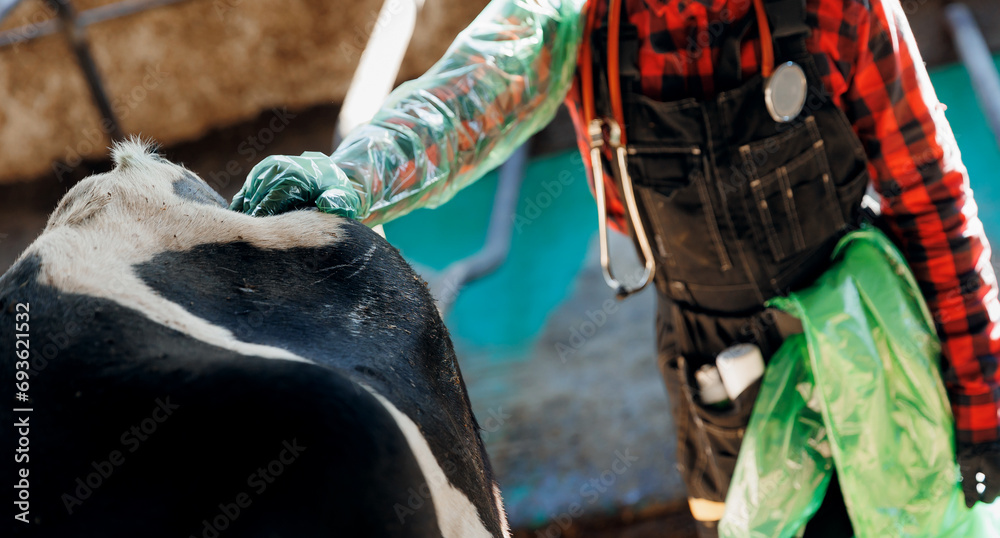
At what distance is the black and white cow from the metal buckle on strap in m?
0.52

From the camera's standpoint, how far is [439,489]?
460 millimetres

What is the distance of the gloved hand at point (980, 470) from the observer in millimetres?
951

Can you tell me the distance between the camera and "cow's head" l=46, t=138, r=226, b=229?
21.1 inches

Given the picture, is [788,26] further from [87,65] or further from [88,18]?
[88,18]

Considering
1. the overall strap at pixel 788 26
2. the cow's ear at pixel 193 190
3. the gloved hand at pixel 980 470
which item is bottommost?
the gloved hand at pixel 980 470

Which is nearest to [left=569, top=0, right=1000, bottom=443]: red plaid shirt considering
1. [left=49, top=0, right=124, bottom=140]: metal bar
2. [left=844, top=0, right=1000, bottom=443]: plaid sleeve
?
[left=844, top=0, right=1000, bottom=443]: plaid sleeve

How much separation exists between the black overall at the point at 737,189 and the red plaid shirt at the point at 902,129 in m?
0.02

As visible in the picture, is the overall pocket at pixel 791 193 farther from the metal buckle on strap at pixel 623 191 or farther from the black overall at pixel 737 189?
the metal buckle on strap at pixel 623 191

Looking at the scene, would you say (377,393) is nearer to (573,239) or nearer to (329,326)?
(329,326)

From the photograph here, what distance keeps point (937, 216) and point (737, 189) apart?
0.24 m

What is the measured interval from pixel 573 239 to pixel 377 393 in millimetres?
3086

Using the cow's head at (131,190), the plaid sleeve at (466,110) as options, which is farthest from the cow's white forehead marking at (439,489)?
the plaid sleeve at (466,110)

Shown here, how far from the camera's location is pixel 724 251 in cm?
102

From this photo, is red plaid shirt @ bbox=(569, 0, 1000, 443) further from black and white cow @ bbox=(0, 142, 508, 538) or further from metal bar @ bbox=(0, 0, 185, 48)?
metal bar @ bbox=(0, 0, 185, 48)
